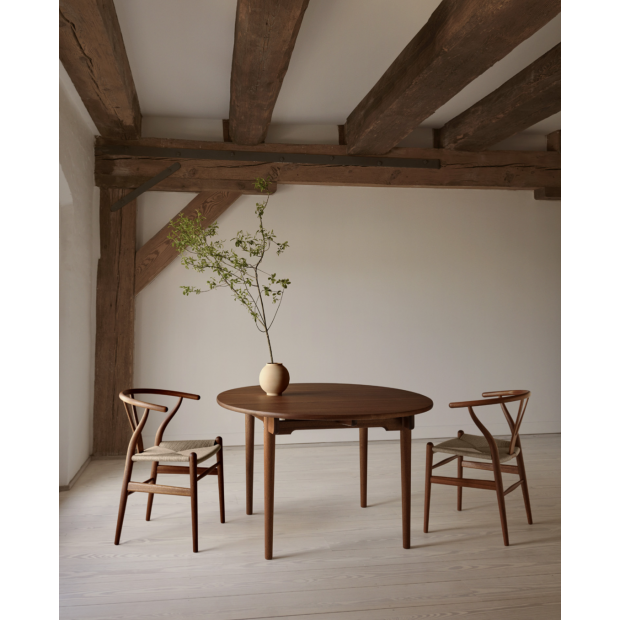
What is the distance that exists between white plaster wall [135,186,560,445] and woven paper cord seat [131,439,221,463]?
1813 millimetres

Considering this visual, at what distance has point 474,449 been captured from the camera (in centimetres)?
296

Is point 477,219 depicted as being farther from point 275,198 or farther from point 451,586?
point 451,586

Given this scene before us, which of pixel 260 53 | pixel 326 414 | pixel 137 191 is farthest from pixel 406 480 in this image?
pixel 137 191

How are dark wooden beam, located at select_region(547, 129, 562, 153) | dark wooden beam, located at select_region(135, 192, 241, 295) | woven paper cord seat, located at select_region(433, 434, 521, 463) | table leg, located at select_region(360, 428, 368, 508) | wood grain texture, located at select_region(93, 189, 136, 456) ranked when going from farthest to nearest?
dark wooden beam, located at select_region(547, 129, 562, 153)
dark wooden beam, located at select_region(135, 192, 241, 295)
wood grain texture, located at select_region(93, 189, 136, 456)
table leg, located at select_region(360, 428, 368, 508)
woven paper cord seat, located at select_region(433, 434, 521, 463)

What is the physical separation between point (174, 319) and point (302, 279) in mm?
1229

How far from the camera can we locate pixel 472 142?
4.86 metres

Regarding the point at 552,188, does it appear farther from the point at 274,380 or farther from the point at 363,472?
the point at 274,380

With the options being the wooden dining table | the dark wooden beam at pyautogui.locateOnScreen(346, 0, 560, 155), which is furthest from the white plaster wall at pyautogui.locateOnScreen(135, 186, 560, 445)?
the wooden dining table

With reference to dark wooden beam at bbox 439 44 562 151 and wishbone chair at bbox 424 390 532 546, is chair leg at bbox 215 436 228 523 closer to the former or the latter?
wishbone chair at bbox 424 390 532 546

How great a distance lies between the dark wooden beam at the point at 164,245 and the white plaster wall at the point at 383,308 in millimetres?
124

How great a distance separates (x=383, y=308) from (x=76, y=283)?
2742mm

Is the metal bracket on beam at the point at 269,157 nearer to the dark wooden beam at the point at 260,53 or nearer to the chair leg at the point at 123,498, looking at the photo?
the dark wooden beam at the point at 260,53

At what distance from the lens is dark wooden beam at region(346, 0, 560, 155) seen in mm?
2461
